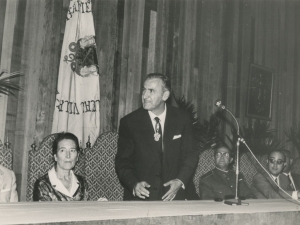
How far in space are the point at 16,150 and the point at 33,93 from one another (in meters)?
0.64

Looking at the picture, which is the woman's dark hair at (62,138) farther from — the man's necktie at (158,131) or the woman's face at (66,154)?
the man's necktie at (158,131)

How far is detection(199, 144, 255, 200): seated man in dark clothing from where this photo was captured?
439cm

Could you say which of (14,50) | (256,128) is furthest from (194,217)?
(256,128)

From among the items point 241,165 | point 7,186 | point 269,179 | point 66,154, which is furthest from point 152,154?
point 241,165

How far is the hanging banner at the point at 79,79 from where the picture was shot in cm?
442

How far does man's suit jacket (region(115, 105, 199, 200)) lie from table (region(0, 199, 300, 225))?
0.86 m

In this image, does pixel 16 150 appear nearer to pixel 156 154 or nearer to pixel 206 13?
pixel 156 154

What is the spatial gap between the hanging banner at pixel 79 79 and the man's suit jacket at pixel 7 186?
4.18 feet

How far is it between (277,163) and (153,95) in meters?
2.28

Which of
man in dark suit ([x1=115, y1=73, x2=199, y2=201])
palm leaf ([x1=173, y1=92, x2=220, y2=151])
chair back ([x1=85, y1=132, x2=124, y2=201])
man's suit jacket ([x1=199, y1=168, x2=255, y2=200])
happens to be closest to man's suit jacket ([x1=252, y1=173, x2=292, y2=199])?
man's suit jacket ([x1=199, y1=168, x2=255, y2=200])

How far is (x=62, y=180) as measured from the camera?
3217mm

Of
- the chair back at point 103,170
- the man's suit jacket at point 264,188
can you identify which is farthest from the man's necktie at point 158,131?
the man's suit jacket at point 264,188

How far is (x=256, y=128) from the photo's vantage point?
6781 mm

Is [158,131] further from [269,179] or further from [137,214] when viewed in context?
[269,179]
